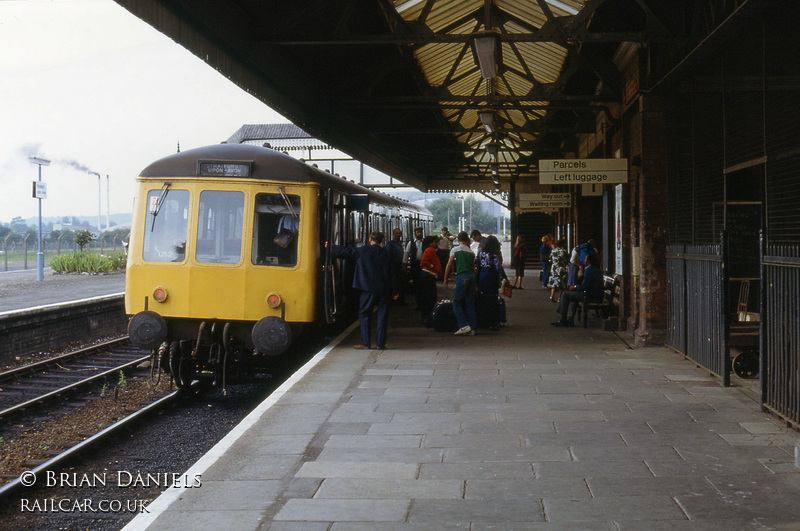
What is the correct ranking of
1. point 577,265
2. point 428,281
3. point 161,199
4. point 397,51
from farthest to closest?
point 577,265 < point 428,281 < point 397,51 < point 161,199

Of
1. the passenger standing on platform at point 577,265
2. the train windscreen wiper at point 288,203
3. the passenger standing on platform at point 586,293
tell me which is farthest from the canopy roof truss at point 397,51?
the passenger standing on platform at point 586,293

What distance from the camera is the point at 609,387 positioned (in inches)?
305

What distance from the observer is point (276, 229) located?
9.38 metres

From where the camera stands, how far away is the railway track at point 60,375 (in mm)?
9312

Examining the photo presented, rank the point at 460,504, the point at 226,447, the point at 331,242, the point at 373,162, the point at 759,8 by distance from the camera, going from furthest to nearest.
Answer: the point at 373,162
the point at 331,242
the point at 759,8
the point at 226,447
the point at 460,504

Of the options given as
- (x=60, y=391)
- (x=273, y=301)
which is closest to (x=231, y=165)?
(x=273, y=301)

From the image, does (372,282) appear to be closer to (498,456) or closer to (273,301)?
(273,301)

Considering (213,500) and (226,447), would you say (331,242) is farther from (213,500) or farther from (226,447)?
(213,500)

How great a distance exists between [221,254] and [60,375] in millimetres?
3629

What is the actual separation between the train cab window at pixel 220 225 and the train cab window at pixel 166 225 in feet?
0.61

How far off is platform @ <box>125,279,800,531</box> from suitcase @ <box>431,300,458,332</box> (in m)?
3.60

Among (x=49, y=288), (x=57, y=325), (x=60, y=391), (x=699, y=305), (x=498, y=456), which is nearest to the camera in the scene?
(x=498, y=456)

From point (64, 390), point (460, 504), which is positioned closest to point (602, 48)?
point (64, 390)

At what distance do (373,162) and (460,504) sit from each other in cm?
1525
